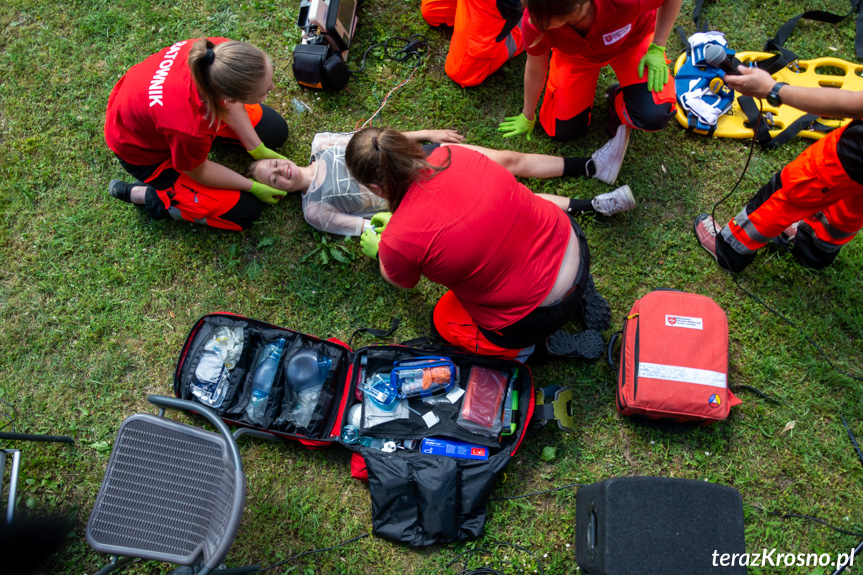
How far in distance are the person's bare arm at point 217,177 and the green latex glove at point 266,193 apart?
5cm

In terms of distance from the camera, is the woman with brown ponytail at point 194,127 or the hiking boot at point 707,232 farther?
the hiking boot at point 707,232

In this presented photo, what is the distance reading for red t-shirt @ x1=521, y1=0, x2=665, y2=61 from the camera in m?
2.91

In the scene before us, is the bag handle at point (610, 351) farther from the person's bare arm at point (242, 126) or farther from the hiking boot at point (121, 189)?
the hiking boot at point (121, 189)

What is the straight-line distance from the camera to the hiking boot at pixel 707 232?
12.1ft

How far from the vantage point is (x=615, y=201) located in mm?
3672

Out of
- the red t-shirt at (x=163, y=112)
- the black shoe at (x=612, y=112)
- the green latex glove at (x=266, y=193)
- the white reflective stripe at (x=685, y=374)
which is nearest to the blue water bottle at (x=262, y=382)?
the green latex glove at (x=266, y=193)

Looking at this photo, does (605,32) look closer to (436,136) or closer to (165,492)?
(436,136)

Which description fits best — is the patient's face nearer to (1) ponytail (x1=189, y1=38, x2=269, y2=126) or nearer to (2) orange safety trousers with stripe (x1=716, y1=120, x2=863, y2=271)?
(1) ponytail (x1=189, y1=38, x2=269, y2=126)

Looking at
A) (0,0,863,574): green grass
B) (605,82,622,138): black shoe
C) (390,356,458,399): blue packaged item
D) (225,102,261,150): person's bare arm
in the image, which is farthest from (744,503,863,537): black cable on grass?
(225,102,261,150): person's bare arm

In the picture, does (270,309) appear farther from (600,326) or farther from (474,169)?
(600,326)

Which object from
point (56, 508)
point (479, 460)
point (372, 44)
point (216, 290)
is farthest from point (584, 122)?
point (56, 508)

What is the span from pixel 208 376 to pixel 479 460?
1841 mm

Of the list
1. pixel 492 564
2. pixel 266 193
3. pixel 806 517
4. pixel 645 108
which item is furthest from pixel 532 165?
pixel 806 517

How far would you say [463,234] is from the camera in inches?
92.5
